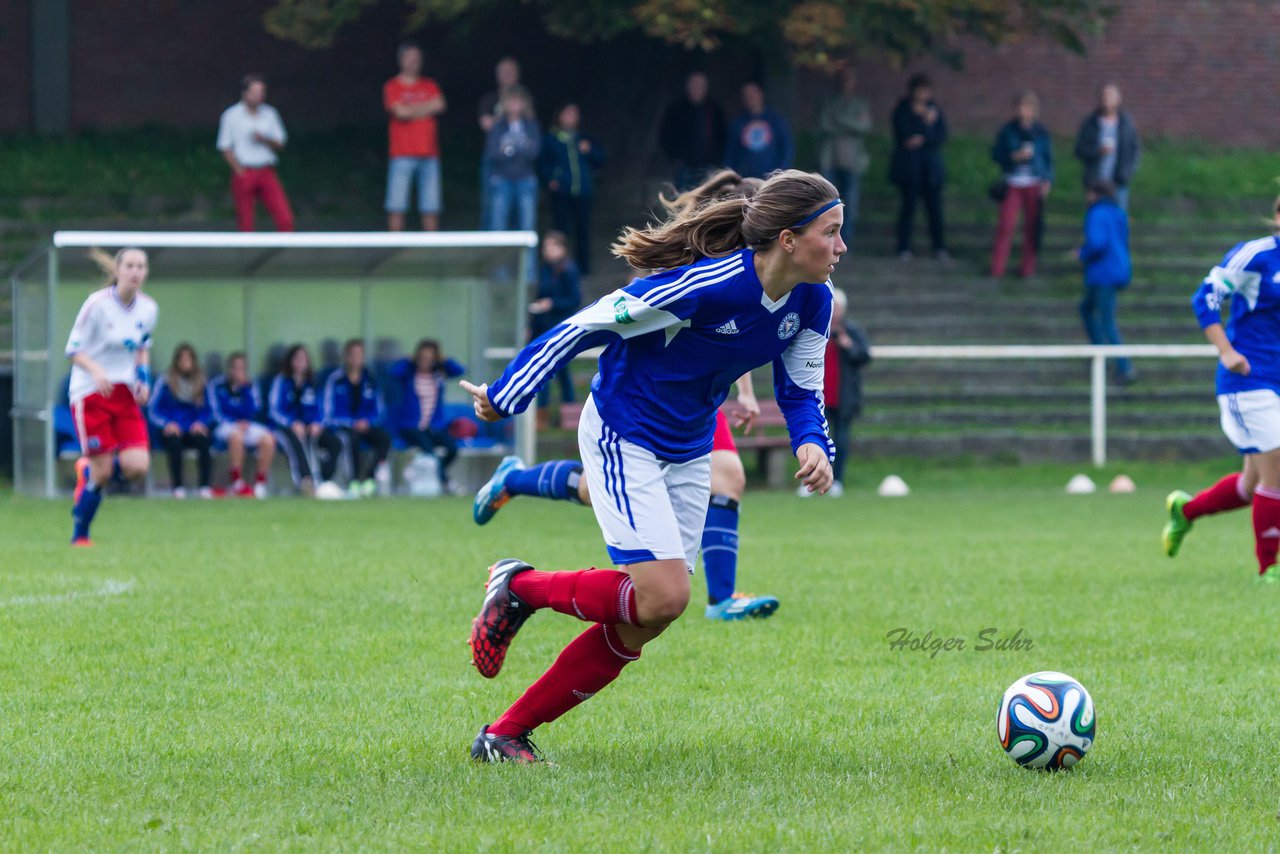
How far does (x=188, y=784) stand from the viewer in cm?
491

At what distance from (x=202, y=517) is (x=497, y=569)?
367 inches

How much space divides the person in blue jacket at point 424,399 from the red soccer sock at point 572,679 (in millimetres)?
12158

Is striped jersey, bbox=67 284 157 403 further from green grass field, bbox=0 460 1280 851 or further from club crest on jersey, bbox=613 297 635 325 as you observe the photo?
club crest on jersey, bbox=613 297 635 325

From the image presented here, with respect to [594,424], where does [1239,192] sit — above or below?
above

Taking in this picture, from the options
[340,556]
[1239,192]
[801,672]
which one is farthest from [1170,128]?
[801,672]

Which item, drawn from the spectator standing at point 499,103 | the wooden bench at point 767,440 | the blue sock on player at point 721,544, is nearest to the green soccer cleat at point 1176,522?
the blue sock on player at point 721,544

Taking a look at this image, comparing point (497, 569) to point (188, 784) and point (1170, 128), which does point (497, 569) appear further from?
point (1170, 128)

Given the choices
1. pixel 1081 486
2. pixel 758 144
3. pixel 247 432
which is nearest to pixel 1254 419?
pixel 1081 486

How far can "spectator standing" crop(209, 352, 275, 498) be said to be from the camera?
16.9 metres

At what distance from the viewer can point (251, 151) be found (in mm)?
19500

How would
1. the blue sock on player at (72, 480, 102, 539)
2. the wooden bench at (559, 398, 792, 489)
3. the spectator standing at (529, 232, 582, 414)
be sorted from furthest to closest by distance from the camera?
the spectator standing at (529, 232, 582, 414) → the wooden bench at (559, 398, 792, 489) → the blue sock on player at (72, 480, 102, 539)

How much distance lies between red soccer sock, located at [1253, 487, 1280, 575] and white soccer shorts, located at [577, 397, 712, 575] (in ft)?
16.7

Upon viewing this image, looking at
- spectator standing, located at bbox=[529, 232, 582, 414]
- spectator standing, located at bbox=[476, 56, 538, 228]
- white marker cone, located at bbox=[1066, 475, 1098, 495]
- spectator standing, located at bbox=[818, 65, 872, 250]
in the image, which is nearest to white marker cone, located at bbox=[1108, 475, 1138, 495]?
white marker cone, located at bbox=[1066, 475, 1098, 495]

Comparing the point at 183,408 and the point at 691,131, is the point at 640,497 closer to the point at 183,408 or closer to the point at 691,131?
the point at 183,408
